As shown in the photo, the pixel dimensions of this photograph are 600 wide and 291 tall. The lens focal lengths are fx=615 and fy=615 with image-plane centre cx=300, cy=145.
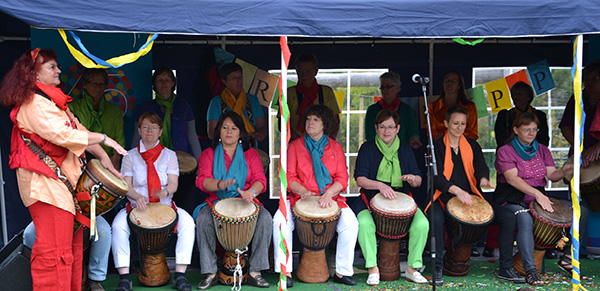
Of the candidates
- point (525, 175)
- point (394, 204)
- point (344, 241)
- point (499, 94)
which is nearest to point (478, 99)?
point (499, 94)

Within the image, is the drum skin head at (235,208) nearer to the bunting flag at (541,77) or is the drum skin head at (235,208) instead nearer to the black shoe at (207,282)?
the black shoe at (207,282)

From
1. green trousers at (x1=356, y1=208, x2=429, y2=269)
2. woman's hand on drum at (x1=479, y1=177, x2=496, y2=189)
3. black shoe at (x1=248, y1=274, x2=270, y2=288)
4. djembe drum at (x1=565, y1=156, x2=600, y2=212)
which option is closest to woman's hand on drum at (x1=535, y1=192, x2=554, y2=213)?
djembe drum at (x1=565, y1=156, x2=600, y2=212)

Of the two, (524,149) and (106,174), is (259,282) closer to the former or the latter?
(106,174)

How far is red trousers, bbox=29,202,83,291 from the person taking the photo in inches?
141

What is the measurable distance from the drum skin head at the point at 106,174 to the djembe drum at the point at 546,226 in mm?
3056

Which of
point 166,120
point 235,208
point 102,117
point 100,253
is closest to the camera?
point 100,253

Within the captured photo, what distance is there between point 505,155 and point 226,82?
2.42 meters

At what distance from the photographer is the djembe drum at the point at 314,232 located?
177 inches

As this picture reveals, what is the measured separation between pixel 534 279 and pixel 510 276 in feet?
0.57

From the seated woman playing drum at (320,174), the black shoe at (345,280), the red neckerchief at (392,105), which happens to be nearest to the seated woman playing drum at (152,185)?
the seated woman playing drum at (320,174)

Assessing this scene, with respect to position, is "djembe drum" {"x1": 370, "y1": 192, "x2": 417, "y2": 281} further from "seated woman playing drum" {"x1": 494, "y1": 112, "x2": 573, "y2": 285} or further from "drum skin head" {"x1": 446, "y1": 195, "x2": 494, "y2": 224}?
"seated woman playing drum" {"x1": 494, "y1": 112, "x2": 573, "y2": 285}

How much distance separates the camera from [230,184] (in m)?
4.51

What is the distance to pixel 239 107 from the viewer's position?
543 cm

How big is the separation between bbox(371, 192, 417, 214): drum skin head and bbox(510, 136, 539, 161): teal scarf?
0.97m
